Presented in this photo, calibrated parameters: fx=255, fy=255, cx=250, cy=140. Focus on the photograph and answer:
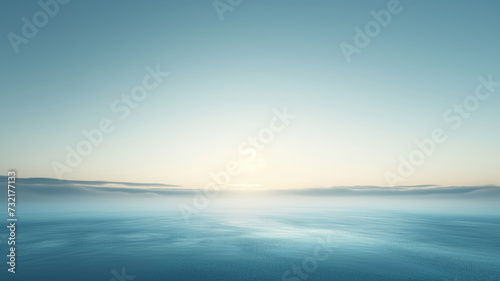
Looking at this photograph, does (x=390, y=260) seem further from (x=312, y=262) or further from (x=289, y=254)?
(x=289, y=254)

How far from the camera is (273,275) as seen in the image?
28.7m

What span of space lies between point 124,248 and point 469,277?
47.4 metres

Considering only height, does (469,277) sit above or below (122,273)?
below

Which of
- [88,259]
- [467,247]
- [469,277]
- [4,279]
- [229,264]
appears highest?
[88,259]

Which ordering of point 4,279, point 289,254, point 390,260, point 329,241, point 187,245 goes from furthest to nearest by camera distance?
point 329,241, point 187,245, point 289,254, point 390,260, point 4,279

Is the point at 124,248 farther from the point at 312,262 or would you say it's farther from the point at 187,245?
the point at 312,262

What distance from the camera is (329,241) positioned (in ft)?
170

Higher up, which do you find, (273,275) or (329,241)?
(329,241)

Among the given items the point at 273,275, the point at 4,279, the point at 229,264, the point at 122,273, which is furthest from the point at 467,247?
the point at 4,279

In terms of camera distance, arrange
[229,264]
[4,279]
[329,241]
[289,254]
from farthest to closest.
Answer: [329,241], [289,254], [229,264], [4,279]

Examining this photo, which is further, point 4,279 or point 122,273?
point 122,273

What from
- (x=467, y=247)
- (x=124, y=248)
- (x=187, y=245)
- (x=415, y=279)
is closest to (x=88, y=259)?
(x=124, y=248)

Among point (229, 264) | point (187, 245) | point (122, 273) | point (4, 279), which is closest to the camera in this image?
point (4, 279)

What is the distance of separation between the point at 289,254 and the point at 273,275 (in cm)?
1091
